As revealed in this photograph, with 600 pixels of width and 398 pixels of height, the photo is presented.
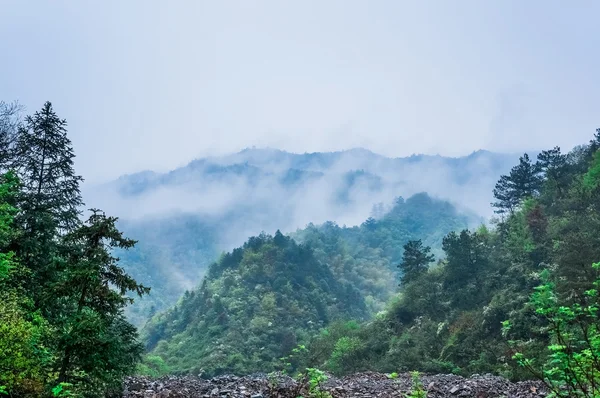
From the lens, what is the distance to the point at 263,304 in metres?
71.1

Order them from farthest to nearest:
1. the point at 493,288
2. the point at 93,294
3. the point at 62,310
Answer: the point at 493,288 < the point at 62,310 < the point at 93,294

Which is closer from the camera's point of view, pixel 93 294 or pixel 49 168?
pixel 93 294

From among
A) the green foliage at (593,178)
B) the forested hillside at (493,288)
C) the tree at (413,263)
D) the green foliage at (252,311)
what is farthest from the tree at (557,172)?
the green foliage at (252,311)

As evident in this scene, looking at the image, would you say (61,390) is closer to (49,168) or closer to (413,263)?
(49,168)

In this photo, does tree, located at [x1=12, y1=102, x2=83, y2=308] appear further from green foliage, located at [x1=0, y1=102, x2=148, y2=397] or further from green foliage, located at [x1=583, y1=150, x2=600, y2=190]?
green foliage, located at [x1=583, y1=150, x2=600, y2=190]

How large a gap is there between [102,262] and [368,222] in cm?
14858

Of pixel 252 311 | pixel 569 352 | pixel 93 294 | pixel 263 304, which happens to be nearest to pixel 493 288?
pixel 263 304

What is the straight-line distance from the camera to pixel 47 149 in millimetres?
18516

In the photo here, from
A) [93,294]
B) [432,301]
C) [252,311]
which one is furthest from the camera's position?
[252,311]

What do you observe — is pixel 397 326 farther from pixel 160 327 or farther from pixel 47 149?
pixel 160 327

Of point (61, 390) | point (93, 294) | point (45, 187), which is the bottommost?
point (61, 390)

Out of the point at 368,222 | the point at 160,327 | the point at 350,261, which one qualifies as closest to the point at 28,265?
the point at 160,327

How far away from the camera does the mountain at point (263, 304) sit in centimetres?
6094

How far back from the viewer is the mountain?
6094 cm
